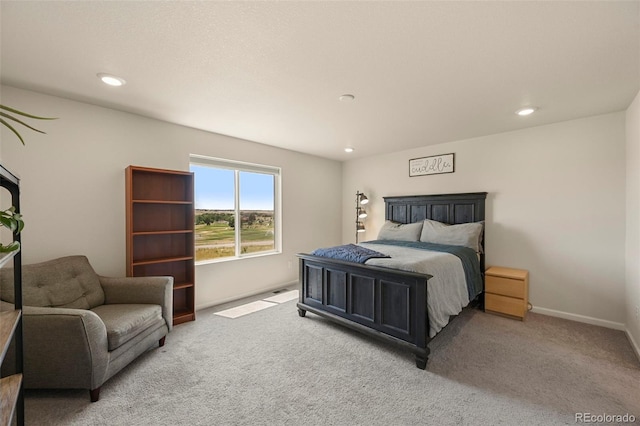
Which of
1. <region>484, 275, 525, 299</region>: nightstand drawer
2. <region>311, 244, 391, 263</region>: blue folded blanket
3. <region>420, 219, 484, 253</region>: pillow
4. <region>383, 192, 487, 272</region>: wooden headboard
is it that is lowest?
<region>484, 275, 525, 299</region>: nightstand drawer

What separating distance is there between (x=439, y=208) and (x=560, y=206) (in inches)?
Result: 56.3

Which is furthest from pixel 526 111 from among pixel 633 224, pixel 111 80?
pixel 111 80

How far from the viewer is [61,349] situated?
1.85 metres

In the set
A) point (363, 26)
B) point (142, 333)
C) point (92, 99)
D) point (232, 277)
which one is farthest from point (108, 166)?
point (363, 26)

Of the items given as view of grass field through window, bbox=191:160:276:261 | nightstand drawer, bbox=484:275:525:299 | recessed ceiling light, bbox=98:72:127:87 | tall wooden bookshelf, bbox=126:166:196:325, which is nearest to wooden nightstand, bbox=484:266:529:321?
nightstand drawer, bbox=484:275:525:299

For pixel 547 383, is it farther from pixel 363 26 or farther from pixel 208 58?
pixel 208 58

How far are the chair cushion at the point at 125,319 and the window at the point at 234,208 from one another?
1.33 metres

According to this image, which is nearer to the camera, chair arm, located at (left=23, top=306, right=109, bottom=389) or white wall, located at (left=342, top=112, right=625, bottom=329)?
chair arm, located at (left=23, top=306, right=109, bottom=389)

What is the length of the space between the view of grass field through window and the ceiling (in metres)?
1.05

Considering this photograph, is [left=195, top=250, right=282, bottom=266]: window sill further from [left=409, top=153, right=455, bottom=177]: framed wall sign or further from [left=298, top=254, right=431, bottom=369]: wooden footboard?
[left=409, top=153, right=455, bottom=177]: framed wall sign

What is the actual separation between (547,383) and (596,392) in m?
0.29

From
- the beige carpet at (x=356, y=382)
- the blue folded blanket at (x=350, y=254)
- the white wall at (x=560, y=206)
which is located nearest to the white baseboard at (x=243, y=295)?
the beige carpet at (x=356, y=382)

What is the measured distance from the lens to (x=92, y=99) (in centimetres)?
270

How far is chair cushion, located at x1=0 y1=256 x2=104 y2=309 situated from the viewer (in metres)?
2.13
